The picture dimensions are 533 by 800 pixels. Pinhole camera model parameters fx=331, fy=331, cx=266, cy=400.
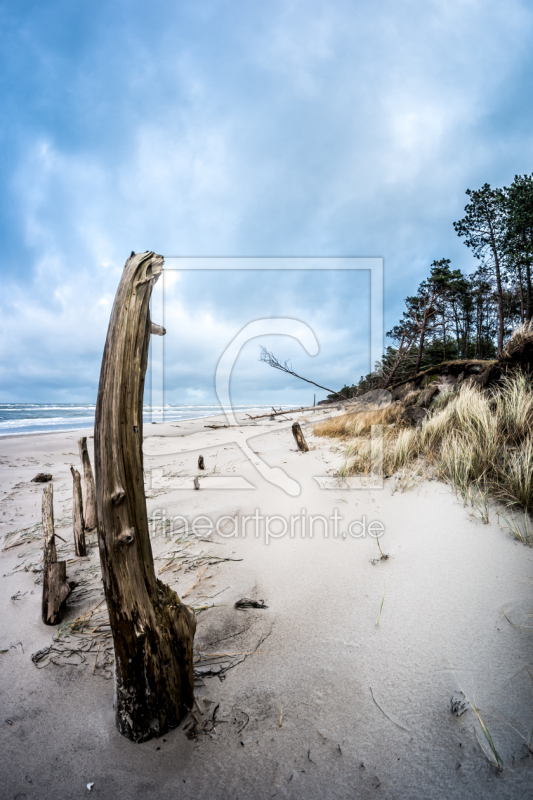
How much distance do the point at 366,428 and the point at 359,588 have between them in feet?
18.2

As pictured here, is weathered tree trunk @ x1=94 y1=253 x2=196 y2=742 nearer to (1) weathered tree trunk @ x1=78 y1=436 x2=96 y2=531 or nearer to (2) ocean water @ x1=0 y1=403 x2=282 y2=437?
(1) weathered tree trunk @ x1=78 y1=436 x2=96 y2=531

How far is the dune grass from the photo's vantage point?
9.87 feet

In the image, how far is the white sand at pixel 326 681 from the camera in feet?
4.11

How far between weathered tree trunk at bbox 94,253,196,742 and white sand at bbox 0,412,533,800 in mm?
149

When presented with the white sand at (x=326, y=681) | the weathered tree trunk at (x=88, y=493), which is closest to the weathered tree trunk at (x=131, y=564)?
the white sand at (x=326, y=681)

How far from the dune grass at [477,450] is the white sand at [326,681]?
399 millimetres

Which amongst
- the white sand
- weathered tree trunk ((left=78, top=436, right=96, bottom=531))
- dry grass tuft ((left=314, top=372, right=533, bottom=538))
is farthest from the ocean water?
the white sand

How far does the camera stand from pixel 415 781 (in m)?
1.23

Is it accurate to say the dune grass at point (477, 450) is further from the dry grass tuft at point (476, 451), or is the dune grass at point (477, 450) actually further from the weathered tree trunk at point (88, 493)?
the weathered tree trunk at point (88, 493)

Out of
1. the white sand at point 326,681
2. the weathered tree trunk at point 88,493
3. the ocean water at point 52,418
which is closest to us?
the white sand at point 326,681

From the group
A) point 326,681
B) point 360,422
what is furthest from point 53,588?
point 360,422

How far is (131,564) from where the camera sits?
1387 millimetres

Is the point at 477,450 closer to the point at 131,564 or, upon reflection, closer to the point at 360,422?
the point at 131,564

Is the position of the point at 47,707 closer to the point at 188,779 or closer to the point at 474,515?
the point at 188,779
